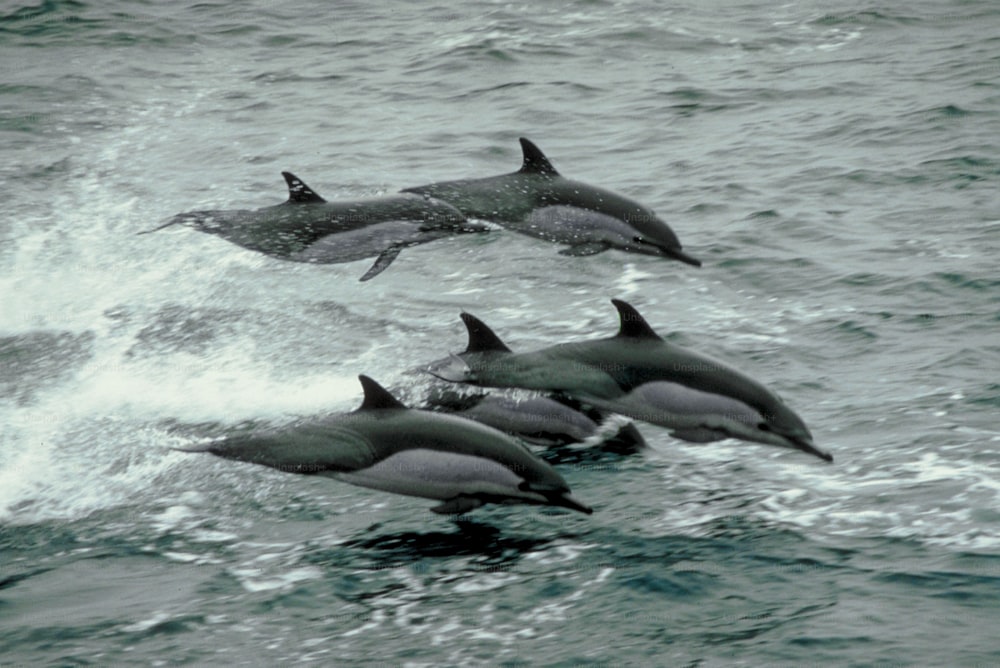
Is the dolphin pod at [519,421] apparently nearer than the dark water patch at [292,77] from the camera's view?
Yes

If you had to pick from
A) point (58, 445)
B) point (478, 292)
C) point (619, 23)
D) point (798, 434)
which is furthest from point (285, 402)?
point (619, 23)

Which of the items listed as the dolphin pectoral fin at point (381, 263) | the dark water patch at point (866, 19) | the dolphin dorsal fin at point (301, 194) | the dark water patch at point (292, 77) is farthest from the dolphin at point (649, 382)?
the dark water patch at point (866, 19)

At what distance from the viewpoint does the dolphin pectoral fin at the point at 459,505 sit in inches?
277

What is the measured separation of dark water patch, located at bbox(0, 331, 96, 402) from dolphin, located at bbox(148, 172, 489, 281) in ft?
4.07

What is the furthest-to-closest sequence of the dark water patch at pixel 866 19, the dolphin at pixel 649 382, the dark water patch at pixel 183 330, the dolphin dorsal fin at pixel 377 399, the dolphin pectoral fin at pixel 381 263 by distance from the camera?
the dark water patch at pixel 866 19, the dolphin pectoral fin at pixel 381 263, the dark water patch at pixel 183 330, the dolphin at pixel 649 382, the dolphin dorsal fin at pixel 377 399

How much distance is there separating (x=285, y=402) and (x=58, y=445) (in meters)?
1.49

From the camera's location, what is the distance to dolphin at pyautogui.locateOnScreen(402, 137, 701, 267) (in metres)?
11.3

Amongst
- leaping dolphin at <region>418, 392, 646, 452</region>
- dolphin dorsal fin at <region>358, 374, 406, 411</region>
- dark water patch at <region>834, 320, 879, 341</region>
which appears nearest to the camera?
dolphin dorsal fin at <region>358, 374, 406, 411</region>

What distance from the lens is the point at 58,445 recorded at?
8828 mm

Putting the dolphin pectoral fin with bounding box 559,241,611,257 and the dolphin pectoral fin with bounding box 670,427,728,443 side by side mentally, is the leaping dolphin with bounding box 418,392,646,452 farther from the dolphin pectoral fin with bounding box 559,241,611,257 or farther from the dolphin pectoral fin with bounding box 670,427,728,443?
the dolphin pectoral fin with bounding box 559,241,611,257

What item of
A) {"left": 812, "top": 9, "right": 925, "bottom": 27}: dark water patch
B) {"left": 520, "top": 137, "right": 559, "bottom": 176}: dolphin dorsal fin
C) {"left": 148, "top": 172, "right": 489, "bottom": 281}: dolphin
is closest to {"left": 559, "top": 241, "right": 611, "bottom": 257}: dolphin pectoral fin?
{"left": 520, "top": 137, "right": 559, "bottom": 176}: dolphin dorsal fin

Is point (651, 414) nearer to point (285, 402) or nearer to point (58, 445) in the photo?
point (285, 402)

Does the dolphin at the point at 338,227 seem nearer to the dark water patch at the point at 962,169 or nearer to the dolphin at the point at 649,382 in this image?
the dolphin at the point at 649,382

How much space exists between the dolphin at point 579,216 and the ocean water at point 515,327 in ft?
1.18
